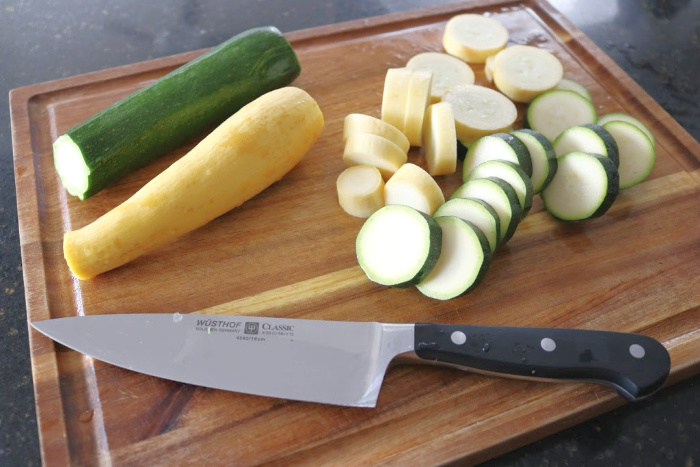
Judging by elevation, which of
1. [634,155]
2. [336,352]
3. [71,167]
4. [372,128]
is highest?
[71,167]

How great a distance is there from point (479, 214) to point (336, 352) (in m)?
0.57

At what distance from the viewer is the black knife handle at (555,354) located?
5.11ft

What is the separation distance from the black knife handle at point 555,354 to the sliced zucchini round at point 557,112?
3.01 feet

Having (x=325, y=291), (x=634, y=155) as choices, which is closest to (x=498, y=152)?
(x=634, y=155)

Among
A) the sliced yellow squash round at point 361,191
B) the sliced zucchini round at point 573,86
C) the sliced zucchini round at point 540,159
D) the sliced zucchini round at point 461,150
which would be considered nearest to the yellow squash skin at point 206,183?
the sliced yellow squash round at point 361,191

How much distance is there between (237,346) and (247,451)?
0.25m

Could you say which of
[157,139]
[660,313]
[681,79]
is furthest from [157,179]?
[681,79]

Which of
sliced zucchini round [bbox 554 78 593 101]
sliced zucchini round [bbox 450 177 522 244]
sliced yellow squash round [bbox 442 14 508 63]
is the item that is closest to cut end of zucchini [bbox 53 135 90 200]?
sliced zucchini round [bbox 450 177 522 244]

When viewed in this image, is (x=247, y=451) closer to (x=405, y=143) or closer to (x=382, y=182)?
(x=382, y=182)

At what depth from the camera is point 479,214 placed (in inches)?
70.8

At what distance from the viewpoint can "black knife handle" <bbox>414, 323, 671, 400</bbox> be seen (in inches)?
61.4

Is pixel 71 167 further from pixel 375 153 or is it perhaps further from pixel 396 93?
pixel 396 93

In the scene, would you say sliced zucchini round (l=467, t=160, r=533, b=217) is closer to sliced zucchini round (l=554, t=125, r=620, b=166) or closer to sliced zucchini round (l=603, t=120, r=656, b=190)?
sliced zucchini round (l=554, t=125, r=620, b=166)

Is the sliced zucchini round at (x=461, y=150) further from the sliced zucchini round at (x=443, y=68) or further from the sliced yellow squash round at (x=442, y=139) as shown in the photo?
the sliced zucchini round at (x=443, y=68)
